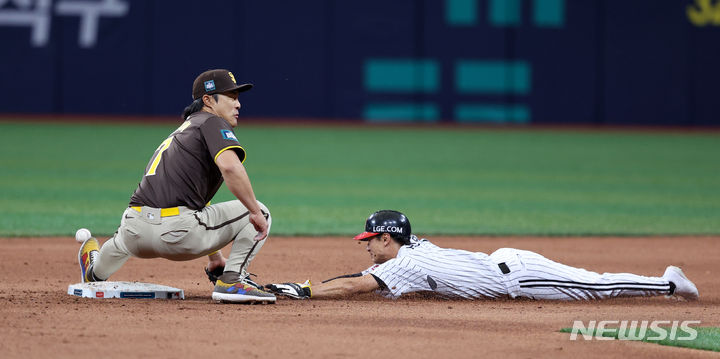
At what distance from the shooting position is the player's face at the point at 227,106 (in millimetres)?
6043

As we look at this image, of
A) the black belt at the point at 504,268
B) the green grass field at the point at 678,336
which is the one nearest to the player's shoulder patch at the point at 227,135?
the black belt at the point at 504,268

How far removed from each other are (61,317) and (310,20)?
22.2m

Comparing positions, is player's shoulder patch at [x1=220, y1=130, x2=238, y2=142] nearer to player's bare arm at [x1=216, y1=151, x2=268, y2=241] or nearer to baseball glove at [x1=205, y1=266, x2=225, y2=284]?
player's bare arm at [x1=216, y1=151, x2=268, y2=241]

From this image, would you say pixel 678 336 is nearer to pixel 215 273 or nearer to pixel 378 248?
pixel 378 248

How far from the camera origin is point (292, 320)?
18.2 feet

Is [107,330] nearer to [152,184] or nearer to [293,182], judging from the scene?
[152,184]

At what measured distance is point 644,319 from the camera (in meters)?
5.79

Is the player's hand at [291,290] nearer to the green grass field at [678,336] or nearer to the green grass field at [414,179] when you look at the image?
the green grass field at [678,336]

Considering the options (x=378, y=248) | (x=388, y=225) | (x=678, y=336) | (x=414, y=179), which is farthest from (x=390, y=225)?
(x=414, y=179)

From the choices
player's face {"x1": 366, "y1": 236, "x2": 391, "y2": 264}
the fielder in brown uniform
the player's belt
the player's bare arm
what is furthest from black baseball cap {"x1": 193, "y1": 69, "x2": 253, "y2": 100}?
player's face {"x1": 366, "y1": 236, "x2": 391, "y2": 264}

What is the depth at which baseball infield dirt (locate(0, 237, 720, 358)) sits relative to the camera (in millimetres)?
4781

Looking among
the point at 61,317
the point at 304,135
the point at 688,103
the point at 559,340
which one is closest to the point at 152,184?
the point at 61,317
